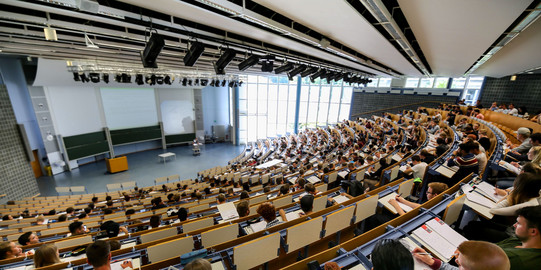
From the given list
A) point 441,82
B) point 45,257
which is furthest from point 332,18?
point 441,82

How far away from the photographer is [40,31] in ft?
15.5

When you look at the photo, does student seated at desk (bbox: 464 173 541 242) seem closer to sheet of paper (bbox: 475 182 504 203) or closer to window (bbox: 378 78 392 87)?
sheet of paper (bbox: 475 182 504 203)

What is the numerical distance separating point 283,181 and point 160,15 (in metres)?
5.93

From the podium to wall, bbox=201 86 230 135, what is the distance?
304 inches

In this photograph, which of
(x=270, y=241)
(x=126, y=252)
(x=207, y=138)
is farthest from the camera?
(x=207, y=138)

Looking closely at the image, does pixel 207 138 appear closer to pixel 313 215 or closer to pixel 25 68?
pixel 25 68

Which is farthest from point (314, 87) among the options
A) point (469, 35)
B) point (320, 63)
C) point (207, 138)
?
point (469, 35)

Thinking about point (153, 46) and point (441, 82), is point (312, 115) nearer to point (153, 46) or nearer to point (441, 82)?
point (441, 82)

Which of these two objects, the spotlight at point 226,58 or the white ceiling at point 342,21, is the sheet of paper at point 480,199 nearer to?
the white ceiling at point 342,21

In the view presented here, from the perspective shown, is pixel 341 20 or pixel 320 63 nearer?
pixel 341 20

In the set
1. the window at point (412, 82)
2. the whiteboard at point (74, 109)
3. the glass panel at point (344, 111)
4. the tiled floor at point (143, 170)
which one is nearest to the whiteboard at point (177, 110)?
the tiled floor at point (143, 170)

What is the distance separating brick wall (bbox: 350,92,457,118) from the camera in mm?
15252

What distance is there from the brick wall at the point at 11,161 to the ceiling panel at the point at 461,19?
50.4 feet

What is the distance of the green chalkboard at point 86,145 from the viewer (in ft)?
40.9
